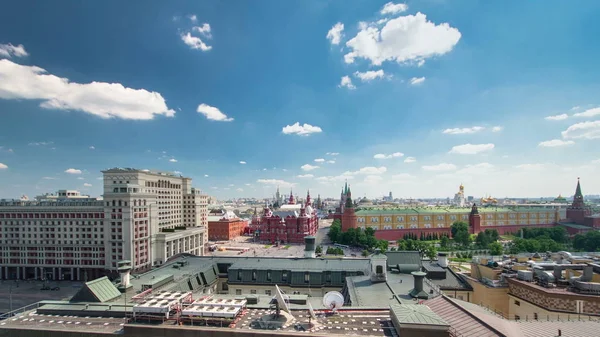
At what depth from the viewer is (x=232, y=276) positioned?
42.0 m

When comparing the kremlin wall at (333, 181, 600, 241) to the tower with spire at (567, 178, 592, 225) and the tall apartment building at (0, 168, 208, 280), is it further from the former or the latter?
the tall apartment building at (0, 168, 208, 280)

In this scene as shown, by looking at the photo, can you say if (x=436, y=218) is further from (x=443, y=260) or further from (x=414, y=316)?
(x=414, y=316)

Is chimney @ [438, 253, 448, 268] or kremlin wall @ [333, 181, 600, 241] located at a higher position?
chimney @ [438, 253, 448, 268]

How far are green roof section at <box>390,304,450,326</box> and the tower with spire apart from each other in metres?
175

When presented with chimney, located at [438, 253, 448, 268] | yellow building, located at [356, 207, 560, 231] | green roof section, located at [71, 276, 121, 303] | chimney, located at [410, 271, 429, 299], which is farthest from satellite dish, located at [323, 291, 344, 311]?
yellow building, located at [356, 207, 560, 231]

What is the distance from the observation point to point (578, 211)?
150m

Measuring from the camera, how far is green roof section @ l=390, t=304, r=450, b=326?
56.7ft

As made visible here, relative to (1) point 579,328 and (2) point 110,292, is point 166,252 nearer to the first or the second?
(2) point 110,292

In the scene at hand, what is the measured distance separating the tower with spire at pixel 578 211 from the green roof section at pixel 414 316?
573 ft

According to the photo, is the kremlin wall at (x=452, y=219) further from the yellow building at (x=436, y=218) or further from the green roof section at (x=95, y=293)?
the green roof section at (x=95, y=293)

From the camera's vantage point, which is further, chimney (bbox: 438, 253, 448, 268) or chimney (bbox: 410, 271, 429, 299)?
chimney (bbox: 438, 253, 448, 268)

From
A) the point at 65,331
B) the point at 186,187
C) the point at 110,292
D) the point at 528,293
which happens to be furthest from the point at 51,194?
the point at 528,293

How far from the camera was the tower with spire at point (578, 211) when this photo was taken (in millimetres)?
148000

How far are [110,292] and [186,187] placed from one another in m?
93.3
